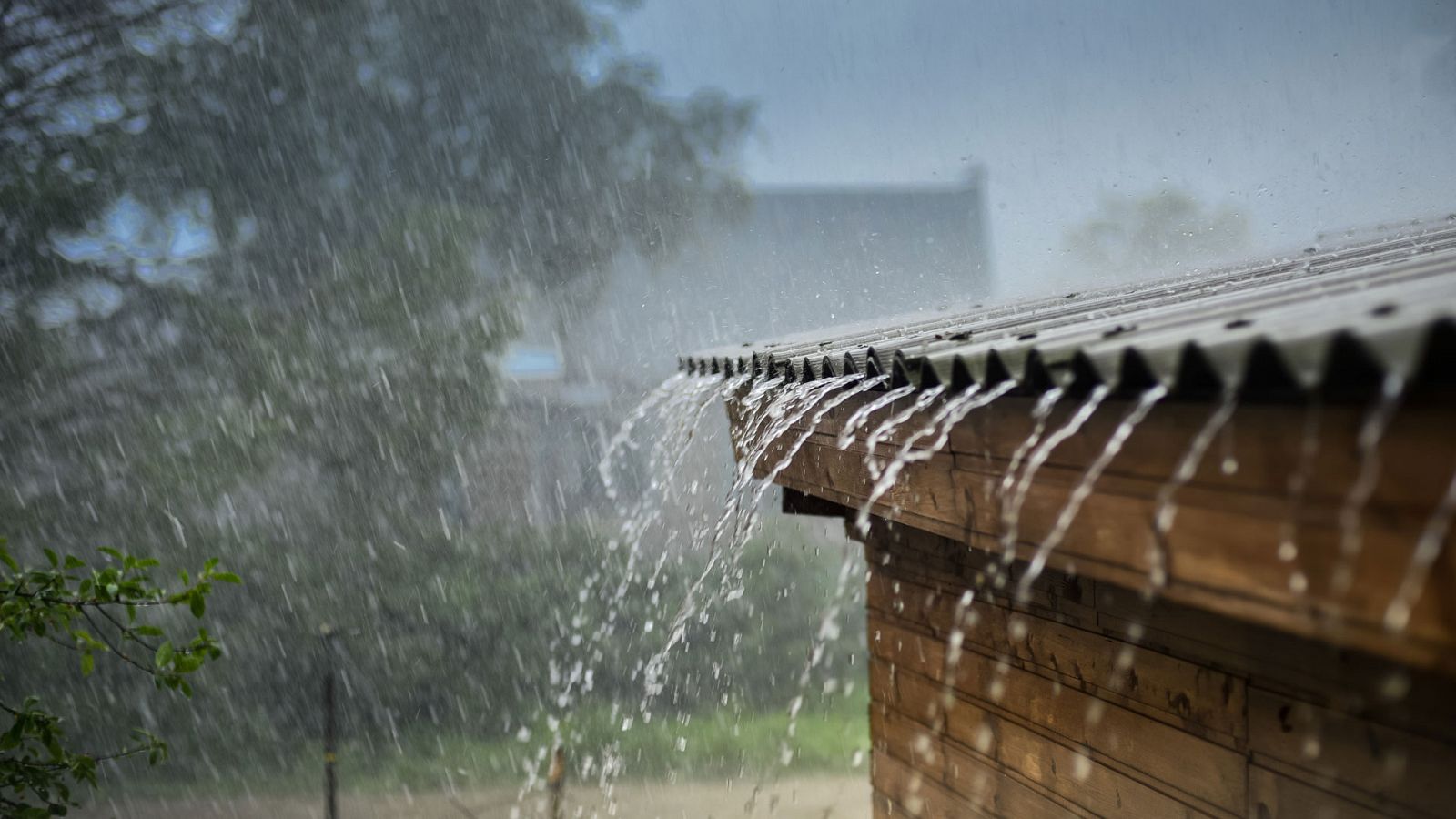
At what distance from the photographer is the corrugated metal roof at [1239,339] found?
82 cm

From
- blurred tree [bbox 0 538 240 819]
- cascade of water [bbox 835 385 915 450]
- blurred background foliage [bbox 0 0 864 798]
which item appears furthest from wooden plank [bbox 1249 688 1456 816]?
blurred background foliage [bbox 0 0 864 798]

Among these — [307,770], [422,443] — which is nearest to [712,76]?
[422,443]

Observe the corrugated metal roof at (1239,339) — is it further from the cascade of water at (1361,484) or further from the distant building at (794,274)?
the distant building at (794,274)

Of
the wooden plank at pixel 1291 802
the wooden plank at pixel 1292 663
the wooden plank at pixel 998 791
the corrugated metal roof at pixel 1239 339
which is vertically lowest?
the wooden plank at pixel 998 791

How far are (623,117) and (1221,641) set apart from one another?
16544 millimetres

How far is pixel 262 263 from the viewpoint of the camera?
13.4m

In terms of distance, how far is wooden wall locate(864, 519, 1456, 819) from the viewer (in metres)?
1.37

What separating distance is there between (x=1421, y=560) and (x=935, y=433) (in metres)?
0.86

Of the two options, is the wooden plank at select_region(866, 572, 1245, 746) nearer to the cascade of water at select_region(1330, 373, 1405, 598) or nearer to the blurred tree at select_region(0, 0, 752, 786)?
the cascade of water at select_region(1330, 373, 1405, 598)

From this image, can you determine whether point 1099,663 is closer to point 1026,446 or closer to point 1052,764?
point 1052,764

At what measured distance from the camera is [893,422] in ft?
6.11

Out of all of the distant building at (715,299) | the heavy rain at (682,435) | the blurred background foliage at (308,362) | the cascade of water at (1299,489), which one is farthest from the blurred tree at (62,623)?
the distant building at (715,299)

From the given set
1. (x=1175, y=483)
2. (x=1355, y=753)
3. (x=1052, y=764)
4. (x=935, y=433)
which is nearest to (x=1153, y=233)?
(x=1052, y=764)

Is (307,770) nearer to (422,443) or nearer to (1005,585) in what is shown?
(422,443)
